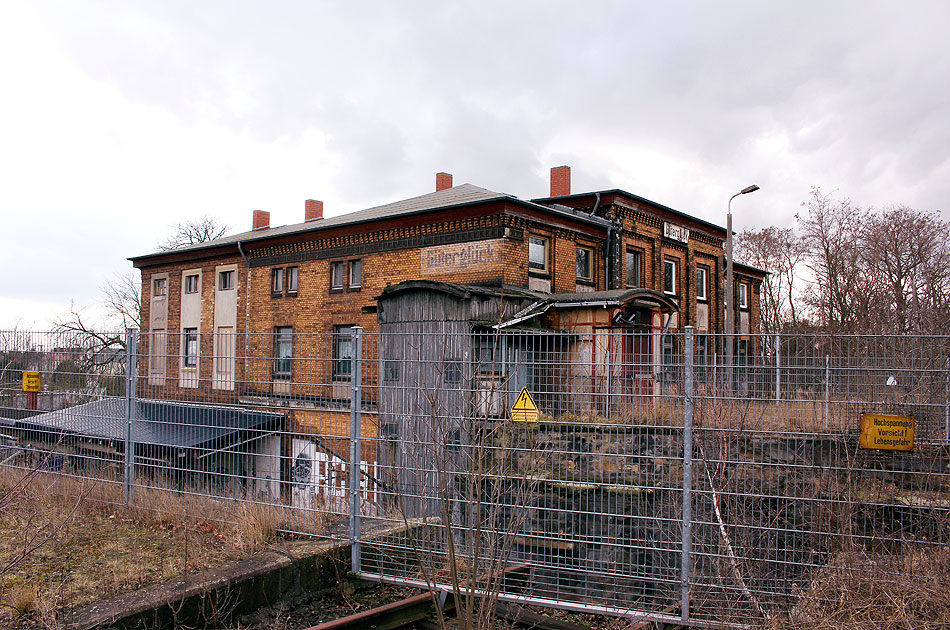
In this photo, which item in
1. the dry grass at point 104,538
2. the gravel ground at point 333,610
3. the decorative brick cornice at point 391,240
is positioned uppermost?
the decorative brick cornice at point 391,240

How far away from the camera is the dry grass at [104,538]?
5047mm

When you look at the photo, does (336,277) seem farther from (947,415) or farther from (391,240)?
(947,415)

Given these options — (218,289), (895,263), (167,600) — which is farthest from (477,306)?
(895,263)

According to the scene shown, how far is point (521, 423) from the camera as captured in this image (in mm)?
5473

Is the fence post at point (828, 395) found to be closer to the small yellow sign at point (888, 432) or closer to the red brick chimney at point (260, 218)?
the small yellow sign at point (888, 432)

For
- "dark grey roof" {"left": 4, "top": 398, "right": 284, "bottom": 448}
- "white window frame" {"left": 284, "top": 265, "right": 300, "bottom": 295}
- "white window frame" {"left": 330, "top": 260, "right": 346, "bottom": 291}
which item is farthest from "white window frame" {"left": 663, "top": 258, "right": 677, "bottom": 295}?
"dark grey roof" {"left": 4, "top": 398, "right": 284, "bottom": 448}

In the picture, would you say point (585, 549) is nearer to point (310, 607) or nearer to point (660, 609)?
point (660, 609)

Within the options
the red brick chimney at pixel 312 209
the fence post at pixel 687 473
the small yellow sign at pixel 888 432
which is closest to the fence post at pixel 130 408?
the fence post at pixel 687 473

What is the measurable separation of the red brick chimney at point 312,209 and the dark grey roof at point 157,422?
1050 inches

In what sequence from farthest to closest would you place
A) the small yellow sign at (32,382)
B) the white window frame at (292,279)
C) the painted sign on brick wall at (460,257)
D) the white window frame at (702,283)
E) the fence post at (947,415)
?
the white window frame at (702,283) → the white window frame at (292,279) → the painted sign on brick wall at (460,257) → the small yellow sign at (32,382) → the fence post at (947,415)

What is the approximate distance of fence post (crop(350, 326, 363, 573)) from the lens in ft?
19.7

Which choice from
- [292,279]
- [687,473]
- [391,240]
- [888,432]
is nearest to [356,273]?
[391,240]

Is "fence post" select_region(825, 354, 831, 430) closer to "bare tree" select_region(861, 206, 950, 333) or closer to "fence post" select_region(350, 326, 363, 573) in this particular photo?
"fence post" select_region(350, 326, 363, 573)

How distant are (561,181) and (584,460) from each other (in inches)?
854
